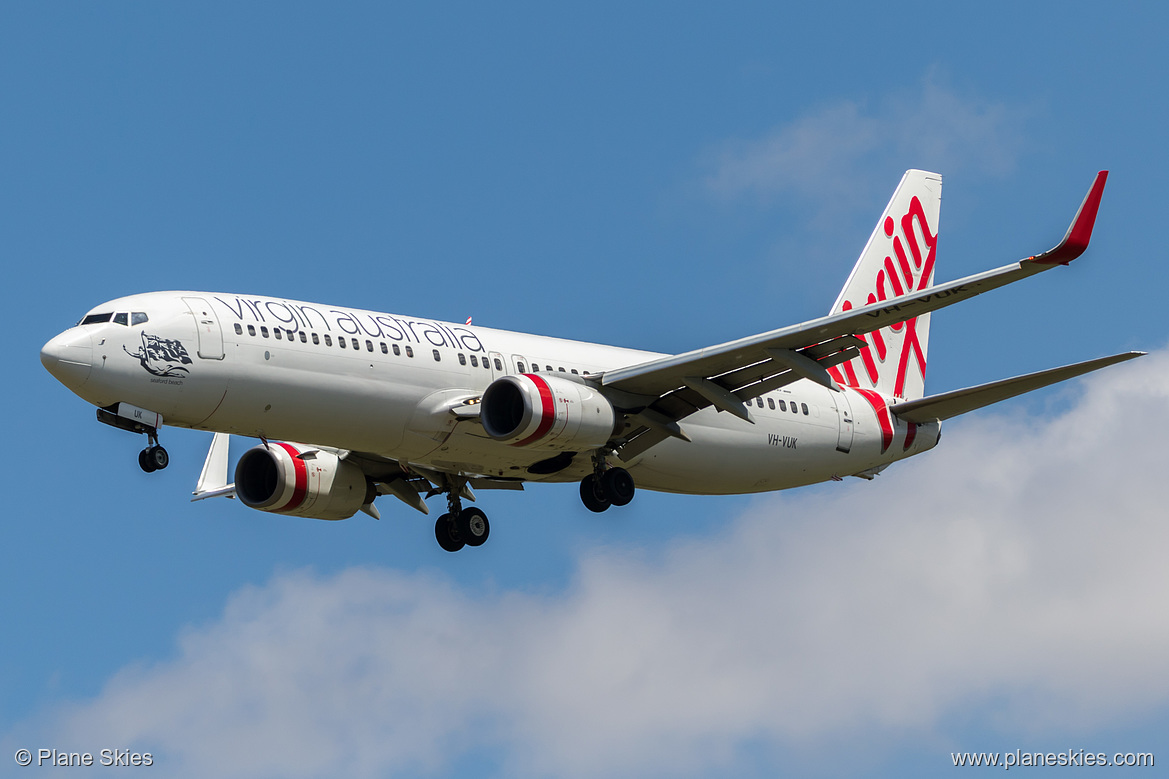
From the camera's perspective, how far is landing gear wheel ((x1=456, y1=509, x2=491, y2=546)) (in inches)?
1706

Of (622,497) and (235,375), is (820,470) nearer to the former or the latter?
(622,497)

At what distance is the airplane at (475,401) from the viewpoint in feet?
113

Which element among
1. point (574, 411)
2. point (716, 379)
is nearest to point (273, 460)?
point (574, 411)

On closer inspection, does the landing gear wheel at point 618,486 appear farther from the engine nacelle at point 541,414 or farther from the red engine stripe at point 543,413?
the red engine stripe at point 543,413

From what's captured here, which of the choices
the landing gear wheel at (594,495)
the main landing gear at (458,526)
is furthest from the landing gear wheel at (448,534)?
the landing gear wheel at (594,495)

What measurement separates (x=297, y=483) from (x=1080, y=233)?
20850 millimetres

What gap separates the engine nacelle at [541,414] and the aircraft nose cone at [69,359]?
8775 millimetres

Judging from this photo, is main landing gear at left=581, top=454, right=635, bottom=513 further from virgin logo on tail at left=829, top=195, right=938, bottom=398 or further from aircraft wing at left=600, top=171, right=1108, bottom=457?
virgin logo on tail at left=829, top=195, right=938, bottom=398

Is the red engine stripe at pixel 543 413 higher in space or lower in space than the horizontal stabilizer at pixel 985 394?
lower

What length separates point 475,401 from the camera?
37.6 m

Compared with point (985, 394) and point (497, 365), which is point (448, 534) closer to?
point (497, 365)

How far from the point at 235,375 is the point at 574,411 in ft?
25.5

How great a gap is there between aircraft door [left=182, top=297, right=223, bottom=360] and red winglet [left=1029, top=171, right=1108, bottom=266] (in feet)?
56.7

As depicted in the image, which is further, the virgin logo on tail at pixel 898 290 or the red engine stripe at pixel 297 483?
the virgin logo on tail at pixel 898 290
